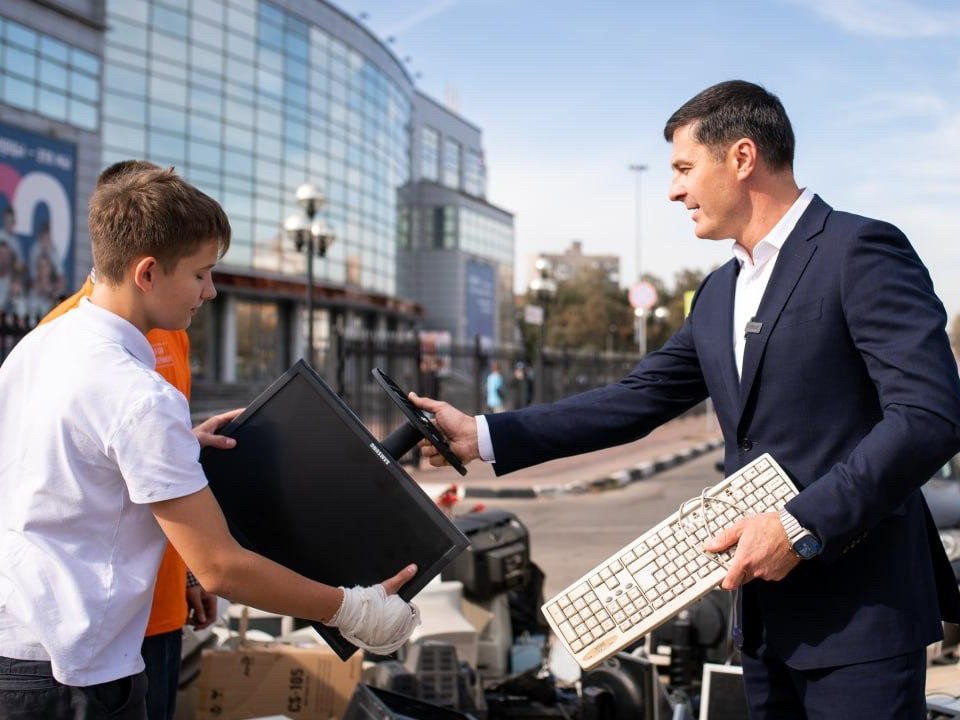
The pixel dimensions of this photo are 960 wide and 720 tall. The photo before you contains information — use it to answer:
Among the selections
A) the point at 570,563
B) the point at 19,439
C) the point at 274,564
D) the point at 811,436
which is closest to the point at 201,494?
the point at 274,564

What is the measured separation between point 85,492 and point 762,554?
126 cm

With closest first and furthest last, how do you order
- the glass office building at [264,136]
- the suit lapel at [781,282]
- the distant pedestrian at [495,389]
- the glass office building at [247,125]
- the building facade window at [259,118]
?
1. the suit lapel at [781,282]
2. the distant pedestrian at [495,389]
3. the glass office building at [247,125]
4. the building facade window at [259,118]
5. the glass office building at [264,136]

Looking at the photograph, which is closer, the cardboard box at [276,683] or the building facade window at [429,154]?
the cardboard box at [276,683]

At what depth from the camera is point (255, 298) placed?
3594cm

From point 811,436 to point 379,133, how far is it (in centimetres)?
4260

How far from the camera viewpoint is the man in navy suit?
5.73 feet

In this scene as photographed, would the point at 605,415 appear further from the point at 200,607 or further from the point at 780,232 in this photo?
the point at 200,607

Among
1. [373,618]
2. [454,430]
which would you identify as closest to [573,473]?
[454,430]

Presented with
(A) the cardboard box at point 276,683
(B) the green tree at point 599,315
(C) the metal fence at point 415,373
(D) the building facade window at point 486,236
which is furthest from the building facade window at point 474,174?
(A) the cardboard box at point 276,683

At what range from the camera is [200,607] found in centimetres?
275

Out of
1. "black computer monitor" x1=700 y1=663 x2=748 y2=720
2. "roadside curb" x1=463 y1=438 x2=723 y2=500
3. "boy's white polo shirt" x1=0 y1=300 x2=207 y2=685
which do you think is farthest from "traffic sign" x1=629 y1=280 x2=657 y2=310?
"boy's white polo shirt" x1=0 y1=300 x2=207 y2=685

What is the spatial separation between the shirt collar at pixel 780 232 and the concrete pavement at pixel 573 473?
7.71 metres

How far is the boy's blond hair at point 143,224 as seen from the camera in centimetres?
171

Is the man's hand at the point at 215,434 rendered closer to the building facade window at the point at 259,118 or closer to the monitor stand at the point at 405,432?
the monitor stand at the point at 405,432
